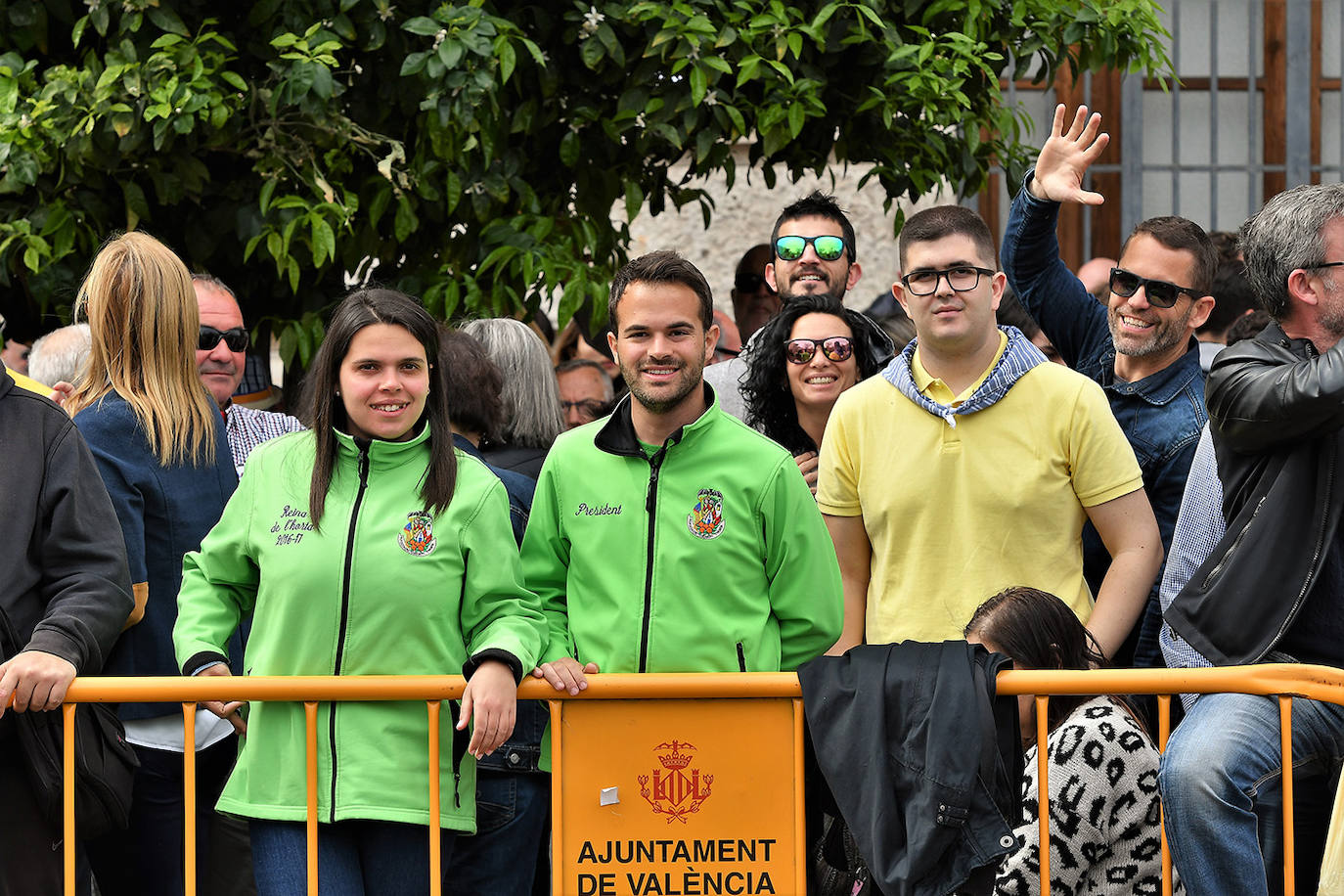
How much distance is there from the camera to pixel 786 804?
354 centimetres

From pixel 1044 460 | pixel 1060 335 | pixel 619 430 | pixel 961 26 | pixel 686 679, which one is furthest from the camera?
pixel 961 26

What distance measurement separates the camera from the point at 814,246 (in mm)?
5289

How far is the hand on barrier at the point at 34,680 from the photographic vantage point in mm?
3363

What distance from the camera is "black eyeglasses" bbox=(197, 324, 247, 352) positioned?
4.71 metres

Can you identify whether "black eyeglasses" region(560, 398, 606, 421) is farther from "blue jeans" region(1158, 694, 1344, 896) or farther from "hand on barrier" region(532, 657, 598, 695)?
"blue jeans" region(1158, 694, 1344, 896)

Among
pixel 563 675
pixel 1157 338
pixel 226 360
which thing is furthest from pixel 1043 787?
pixel 226 360

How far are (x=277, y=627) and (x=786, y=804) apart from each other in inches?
43.6

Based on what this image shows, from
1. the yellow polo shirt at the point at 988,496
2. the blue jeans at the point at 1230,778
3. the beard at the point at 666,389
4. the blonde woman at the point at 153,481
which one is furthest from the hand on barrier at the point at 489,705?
the blue jeans at the point at 1230,778

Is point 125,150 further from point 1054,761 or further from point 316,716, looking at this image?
point 1054,761

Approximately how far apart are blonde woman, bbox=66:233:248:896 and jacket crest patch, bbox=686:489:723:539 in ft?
3.90

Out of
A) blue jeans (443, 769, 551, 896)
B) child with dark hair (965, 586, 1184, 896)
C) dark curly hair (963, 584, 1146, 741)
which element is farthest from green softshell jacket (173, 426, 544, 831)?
child with dark hair (965, 586, 1184, 896)

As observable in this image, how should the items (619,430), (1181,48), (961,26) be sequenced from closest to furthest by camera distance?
(619,430)
(961,26)
(1181,48)

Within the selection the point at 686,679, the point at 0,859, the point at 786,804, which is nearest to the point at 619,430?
the point at 686,679

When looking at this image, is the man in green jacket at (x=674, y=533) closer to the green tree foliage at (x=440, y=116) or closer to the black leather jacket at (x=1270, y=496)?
the black leather jacket at (x=1270, y=496)
